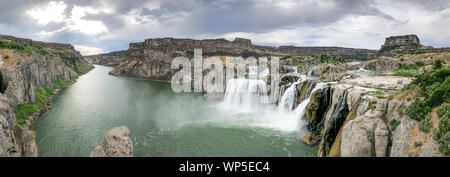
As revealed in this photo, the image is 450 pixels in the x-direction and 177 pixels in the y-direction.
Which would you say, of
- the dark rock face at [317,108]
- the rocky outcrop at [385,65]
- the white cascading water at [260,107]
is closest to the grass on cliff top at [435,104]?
the dark rock face at [317,108]

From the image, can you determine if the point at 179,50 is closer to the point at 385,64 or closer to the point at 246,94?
the point at 246,94

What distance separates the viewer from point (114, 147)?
1534 centimetres

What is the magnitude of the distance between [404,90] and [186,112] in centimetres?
3089

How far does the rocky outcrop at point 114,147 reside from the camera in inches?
594

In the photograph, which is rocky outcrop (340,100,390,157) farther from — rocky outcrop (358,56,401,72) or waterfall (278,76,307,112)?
rocky outcrop (358,56,401,72)

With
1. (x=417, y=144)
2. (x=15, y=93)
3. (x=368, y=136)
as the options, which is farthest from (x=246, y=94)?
(x=15, y=93)

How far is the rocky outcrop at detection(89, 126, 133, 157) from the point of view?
594 inches

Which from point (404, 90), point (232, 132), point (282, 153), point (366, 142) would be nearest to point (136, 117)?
point (232, 132)

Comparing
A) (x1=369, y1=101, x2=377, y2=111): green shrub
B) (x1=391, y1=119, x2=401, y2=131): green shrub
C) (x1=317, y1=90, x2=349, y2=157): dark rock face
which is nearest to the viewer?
(x1=391, y1=119, x2=401, y2=131): green shrub

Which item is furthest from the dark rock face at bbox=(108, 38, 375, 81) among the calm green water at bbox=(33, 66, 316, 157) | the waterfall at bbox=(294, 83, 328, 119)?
the waterfall at bbox=(294, 83, 328, 119)

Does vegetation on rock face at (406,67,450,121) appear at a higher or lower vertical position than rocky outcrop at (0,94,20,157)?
higher

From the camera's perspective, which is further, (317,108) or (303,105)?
(303,105)
